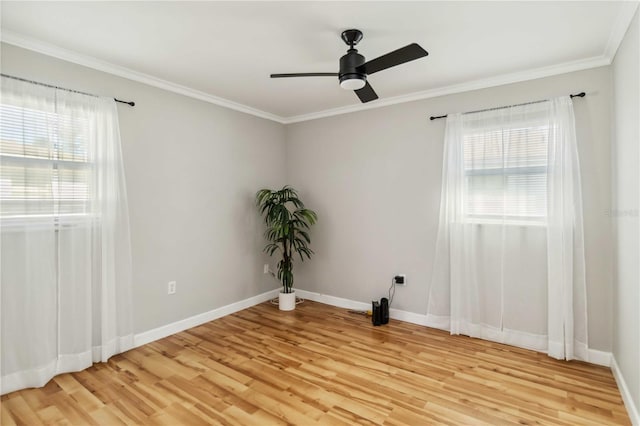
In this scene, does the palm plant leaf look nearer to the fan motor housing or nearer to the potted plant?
the potted plant

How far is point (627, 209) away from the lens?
231cm

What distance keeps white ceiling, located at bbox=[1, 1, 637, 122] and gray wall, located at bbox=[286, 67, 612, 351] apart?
0.30 meters

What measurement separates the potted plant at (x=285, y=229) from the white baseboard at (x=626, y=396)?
10.2 feet

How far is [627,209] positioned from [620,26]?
1223 mm

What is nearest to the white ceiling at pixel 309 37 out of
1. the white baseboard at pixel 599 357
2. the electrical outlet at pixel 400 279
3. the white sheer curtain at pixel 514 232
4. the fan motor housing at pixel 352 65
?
the fan motor housing at pixel 352 65

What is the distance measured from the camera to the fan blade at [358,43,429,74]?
200cm

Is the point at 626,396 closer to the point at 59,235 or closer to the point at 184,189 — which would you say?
the point at 184,189

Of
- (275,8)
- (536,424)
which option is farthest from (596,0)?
(536,424)

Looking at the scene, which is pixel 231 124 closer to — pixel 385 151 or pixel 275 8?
pixel 385 151

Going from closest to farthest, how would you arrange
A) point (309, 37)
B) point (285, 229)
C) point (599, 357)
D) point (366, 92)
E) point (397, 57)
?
point (397, 57)
point (309, 37)
point (366, 92)
point (599, 357)
point (285, 229)

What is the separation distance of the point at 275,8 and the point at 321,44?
55cm

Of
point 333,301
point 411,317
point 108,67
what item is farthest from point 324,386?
point 108,67

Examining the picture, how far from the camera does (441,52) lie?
2.68 m

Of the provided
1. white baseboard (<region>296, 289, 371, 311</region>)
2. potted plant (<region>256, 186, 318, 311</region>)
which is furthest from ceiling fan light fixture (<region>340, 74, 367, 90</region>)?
white baseboard (<region>296, 289, 371, 311</region>)
